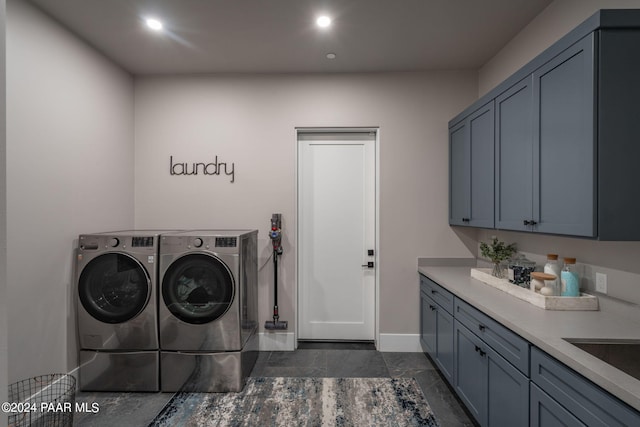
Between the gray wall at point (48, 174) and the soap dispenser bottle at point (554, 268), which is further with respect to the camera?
the gray wall at point (48, 174)

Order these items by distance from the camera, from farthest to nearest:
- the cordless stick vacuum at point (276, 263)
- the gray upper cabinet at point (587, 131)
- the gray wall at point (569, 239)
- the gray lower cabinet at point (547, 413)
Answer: the cordless stick vacuum at point (276, 263) < the gray wall at point (569, 239) < the gray upper cabinet at point (587, 131) < the gray lower cabinet at point (547, 413)

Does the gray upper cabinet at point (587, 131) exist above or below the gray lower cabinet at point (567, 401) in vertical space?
above

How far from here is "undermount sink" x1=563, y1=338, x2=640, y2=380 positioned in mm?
A: 1193

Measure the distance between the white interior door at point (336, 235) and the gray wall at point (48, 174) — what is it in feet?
6.03

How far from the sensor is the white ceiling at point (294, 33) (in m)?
2.08

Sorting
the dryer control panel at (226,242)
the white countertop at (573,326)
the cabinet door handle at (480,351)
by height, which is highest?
the dryer control panel at (226,242)

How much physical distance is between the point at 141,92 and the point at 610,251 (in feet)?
13.2

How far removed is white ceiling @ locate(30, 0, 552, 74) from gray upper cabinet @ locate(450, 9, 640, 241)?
792 mm

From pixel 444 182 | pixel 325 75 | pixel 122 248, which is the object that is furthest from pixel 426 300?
pixel 122 248

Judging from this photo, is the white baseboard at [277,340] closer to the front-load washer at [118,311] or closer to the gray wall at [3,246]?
the front-load washer at [118,311]

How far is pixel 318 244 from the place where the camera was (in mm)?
3201

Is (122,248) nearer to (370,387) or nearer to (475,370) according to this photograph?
(370,387)

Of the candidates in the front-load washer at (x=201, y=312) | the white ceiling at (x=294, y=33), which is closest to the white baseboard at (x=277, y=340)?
the front-load washer at (x=201, y=312)

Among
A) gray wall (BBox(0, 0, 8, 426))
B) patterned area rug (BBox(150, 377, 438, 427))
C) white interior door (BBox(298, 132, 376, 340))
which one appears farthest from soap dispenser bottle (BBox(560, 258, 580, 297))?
gray wall (BBox(0, 0, 8, 426))
